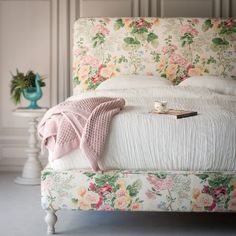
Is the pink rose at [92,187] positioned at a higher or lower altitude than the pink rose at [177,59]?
lower

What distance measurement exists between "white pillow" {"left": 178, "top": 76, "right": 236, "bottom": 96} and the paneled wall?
2.79ft

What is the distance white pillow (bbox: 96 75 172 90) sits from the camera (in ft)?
14.8

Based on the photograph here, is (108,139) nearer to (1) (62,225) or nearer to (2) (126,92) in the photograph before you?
(1) (62,225)

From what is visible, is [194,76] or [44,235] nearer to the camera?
[44,235]

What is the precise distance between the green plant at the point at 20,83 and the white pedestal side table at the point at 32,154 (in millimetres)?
160

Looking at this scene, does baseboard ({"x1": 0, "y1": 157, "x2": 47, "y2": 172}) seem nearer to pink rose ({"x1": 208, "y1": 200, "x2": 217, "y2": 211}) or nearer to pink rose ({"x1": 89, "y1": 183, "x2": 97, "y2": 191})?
pink rose ({"x1": 89, "y1": 183, "x2": 97, "y2": 191})

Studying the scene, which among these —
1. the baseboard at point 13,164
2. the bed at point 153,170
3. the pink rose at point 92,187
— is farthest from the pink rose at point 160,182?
the baseboard at point 13,164

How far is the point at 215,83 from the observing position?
175 inches

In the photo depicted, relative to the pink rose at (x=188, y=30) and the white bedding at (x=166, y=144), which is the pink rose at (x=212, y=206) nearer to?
the white bedding at (x=166, y=144)

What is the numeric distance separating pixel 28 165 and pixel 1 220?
123 cm

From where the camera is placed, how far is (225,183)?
3020mm

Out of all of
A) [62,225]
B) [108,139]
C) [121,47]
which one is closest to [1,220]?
[62,225]

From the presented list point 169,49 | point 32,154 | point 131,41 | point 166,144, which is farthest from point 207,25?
point 166,144

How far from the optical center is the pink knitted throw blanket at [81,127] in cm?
302
